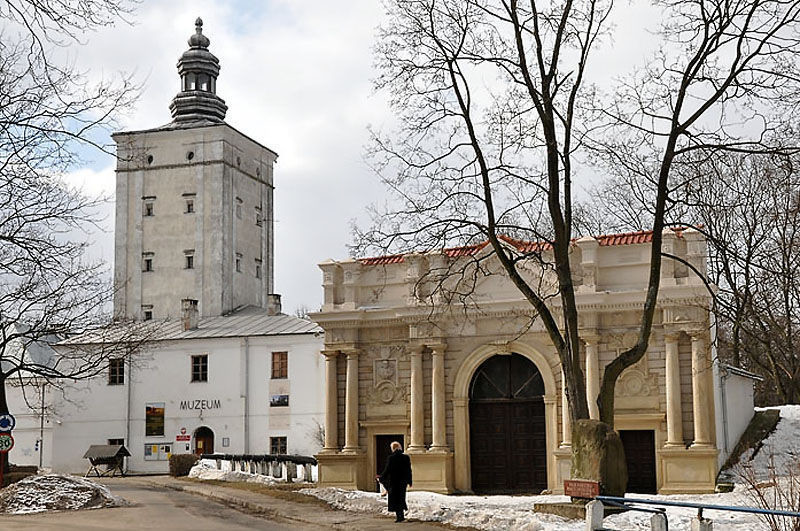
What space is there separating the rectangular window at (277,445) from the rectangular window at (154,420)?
5685 millimetres

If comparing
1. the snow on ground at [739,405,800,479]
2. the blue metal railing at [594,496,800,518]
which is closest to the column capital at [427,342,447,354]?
the snow on ground at [739,405,800,479]

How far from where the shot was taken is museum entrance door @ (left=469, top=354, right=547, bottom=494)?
30.8 m

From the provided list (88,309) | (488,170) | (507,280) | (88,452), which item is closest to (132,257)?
(88,452)

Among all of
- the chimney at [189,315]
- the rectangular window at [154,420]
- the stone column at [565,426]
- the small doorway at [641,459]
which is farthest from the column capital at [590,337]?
the chimney at [189,315]

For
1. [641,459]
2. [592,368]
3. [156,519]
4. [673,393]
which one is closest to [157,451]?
[592,368]

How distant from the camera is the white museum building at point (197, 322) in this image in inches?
1998

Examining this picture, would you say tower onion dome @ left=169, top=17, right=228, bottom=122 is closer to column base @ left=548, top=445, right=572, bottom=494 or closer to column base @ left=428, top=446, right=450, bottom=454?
column base @ left=428, top=446, right=450, bottom=454

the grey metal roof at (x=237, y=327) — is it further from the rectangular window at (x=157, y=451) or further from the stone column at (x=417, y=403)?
the stone column at (x=417, y=403)

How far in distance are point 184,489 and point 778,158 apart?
63.3 ft

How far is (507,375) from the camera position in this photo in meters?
31.7

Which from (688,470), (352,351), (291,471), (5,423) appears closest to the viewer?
(5,423)

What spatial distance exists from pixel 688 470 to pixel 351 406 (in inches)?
401

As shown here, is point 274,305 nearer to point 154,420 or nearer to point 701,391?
point 154,420

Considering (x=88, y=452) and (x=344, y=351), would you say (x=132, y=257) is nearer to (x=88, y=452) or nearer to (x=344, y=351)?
(x=88, y=452)
